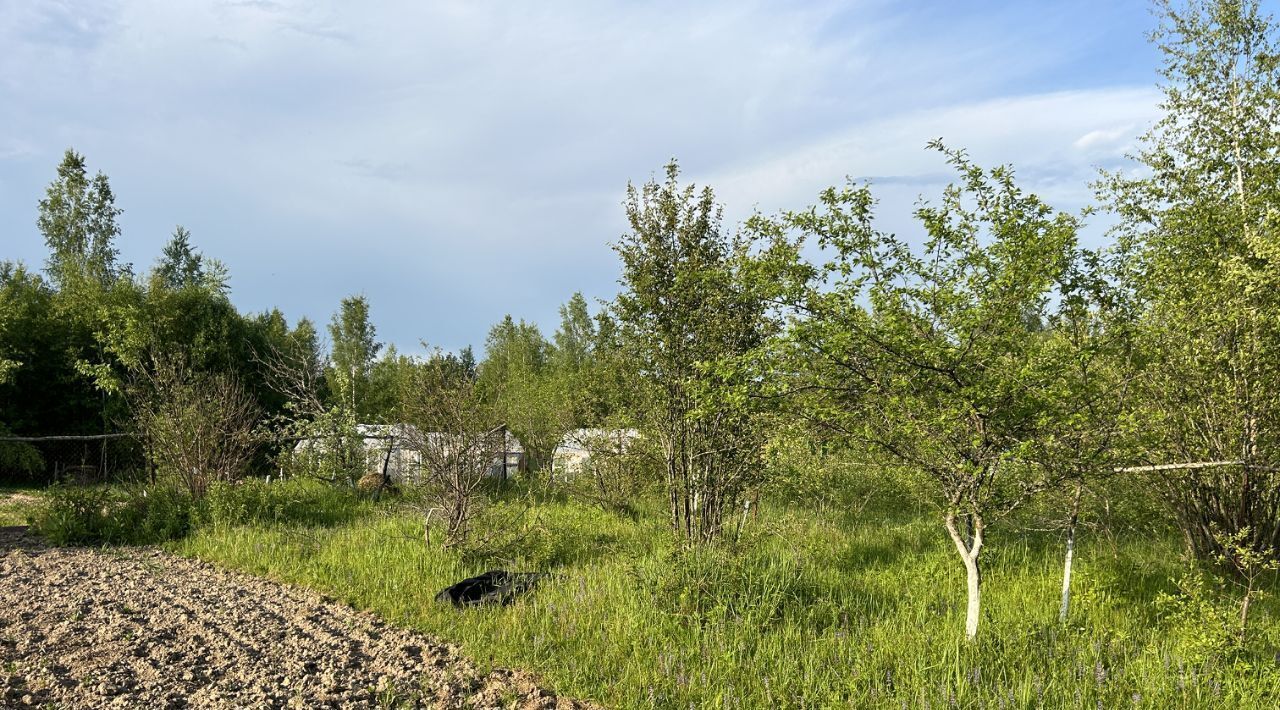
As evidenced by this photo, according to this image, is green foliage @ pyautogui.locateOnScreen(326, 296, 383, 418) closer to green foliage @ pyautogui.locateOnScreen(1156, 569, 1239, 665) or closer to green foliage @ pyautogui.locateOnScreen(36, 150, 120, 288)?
green foliage @ pyautogui.locateOnScreen(36, 150, 120, 288)

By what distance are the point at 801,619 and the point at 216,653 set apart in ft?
13.0

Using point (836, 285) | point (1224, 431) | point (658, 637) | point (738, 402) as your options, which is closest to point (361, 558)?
point (658, 637)

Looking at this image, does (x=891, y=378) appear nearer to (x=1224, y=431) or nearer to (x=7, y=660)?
(x=1224, y=431)

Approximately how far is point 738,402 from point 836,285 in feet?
3.19

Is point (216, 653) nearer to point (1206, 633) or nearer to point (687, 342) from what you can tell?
point (687, 342)

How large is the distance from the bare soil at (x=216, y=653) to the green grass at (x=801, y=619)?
38 centimetres

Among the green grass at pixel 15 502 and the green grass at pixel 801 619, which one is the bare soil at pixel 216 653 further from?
the green grass at pixel 15 502

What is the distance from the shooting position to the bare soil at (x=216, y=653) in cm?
417

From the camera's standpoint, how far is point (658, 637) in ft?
16.5

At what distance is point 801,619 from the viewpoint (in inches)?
211

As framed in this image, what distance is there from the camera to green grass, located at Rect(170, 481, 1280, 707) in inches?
169

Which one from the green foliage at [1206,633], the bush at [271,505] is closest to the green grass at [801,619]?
the green foliage at [1206,633]

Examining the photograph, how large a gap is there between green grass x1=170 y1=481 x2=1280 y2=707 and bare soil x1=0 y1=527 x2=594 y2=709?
1.25ft

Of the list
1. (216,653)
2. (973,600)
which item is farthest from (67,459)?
(973,600)
